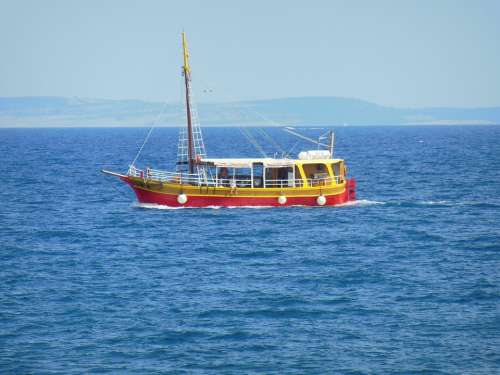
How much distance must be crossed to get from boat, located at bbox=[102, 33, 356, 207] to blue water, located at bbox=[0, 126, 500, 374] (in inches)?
48.0

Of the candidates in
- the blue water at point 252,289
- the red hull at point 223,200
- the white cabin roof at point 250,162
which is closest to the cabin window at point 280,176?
the white cabin roof at point 250,162

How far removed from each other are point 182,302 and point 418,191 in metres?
47.1

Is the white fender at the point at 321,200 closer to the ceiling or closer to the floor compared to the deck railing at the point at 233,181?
closer to the floor

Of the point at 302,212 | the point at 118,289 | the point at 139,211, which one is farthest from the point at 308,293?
the point at 139,211

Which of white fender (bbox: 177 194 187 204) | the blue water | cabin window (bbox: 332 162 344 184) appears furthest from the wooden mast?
cabin window (bbox: 332 162 344 184)

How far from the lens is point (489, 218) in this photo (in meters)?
63.7

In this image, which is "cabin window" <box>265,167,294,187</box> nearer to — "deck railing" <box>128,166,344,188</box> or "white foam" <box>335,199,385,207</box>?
"deck railing" <box>128,166,344,188</box>

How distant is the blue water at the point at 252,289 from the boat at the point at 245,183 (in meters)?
1.22

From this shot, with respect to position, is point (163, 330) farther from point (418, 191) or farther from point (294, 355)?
point (418, 191)

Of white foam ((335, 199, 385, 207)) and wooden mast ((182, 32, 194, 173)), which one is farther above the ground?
wooden mast ((182, 32, 194, 173))

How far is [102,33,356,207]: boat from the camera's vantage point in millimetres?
66188

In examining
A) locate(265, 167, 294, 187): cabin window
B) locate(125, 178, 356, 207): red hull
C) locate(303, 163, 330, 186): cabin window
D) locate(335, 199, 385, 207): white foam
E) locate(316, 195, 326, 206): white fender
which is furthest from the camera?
locate(335, 199, 385, 207): white foam

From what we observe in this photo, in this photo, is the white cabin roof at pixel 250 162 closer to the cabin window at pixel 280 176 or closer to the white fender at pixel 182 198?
the cabin window at pixel 280 176

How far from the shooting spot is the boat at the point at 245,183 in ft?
217
